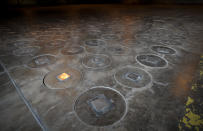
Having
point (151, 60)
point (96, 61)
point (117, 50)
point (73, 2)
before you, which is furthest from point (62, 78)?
point (73, 2)

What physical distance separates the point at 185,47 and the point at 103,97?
233cm

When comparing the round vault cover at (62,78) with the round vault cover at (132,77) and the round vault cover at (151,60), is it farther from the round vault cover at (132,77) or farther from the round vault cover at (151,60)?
→ the round vault cover at (151,60)

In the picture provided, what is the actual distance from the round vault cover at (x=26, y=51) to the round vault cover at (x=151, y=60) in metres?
2.06

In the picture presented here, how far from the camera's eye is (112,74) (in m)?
1.44

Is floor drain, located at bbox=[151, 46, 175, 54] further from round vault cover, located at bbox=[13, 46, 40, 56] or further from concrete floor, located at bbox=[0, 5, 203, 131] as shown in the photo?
round vault cover, located at bbox=[13, 46, 40, 56]

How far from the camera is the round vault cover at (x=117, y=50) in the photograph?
6.62 ft

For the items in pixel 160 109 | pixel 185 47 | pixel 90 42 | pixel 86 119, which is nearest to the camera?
pixel 86 119

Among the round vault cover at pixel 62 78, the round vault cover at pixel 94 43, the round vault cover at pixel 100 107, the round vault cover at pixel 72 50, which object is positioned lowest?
the round vault cover at pixel 100 107

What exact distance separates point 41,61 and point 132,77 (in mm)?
1513

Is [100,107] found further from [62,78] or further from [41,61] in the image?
[41,61]

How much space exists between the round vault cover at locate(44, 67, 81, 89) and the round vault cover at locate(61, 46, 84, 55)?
0.60 m

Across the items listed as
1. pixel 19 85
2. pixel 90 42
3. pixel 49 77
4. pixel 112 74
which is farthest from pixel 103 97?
pixel 90 42

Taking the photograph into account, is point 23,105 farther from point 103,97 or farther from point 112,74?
point 112,74

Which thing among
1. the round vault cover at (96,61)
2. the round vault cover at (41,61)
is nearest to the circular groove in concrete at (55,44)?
the round vault cover at (41,61)
